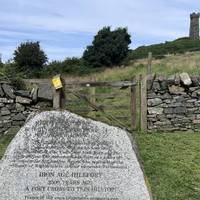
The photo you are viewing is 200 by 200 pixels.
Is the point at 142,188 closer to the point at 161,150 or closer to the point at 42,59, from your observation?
the point at 161,150

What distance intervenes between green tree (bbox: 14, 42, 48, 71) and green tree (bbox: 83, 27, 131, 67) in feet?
20.0

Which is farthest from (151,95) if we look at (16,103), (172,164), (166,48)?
(166,48)

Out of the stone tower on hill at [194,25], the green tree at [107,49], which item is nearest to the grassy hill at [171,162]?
the green tree at [107,49]

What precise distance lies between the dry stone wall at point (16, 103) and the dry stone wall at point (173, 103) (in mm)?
2345

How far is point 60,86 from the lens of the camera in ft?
22.6

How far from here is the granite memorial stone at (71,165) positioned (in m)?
6.11

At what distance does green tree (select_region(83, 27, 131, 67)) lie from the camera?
133 feet

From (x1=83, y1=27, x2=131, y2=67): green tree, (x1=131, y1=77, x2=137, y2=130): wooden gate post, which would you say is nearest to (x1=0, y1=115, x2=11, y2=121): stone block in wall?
(x1=131, y1=77, x2=137, y2=130): wooden gate post

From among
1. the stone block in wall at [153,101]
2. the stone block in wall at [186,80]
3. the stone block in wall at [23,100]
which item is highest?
the stone block in wall at [186,80]

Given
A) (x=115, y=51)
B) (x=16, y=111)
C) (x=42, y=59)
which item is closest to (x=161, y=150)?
(x=16, y=111)

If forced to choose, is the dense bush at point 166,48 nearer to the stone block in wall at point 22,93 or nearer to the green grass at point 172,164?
the stone block in wall at point 22,93

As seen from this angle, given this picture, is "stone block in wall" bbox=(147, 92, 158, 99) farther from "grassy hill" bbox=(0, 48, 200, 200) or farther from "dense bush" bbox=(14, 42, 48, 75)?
"dense bush" bbox=(14, 42, 48, 75)

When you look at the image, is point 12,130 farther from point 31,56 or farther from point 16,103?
point 31,56

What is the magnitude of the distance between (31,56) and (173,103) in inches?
791
